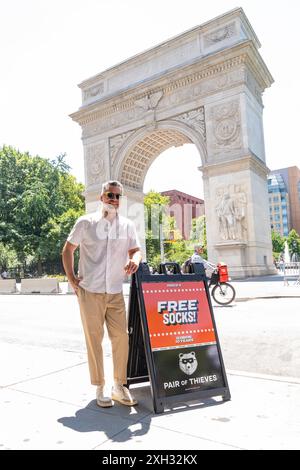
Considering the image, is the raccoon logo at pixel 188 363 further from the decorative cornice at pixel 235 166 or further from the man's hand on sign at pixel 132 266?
the decorative cornice at pixel 235 166

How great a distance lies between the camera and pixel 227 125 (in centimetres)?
2545

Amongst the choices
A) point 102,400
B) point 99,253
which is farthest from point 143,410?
point 99,253

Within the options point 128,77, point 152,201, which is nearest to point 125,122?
point 128,77

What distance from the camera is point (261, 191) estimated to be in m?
26.6

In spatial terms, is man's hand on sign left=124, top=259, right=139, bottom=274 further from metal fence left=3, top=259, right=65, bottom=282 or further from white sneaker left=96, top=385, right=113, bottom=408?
metal fence left=3, top=259, right=65, bottom=282

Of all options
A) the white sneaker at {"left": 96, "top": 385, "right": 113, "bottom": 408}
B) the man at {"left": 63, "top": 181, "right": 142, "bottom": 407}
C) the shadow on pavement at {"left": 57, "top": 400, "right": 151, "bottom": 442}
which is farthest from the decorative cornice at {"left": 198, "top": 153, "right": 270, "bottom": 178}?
the shadow on pavement at {"left": 57, "top": 400, "right": 151, "bottom": 442}

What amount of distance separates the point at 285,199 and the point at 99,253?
12902cm

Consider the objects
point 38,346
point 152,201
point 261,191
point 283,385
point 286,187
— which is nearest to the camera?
point 283,385

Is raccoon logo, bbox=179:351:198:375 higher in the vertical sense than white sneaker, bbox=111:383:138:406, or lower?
higher

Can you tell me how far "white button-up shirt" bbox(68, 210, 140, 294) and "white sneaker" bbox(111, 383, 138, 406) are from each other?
0.85 metres

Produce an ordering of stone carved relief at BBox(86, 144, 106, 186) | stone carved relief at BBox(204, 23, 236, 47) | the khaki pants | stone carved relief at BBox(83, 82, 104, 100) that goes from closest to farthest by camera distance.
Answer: the khaki pants < stone carved relief at BBox(204, 23, 236, 47) < stone carved relief at BBox(86, 144, 106, 186) < stone carved relief at BBox(83, 82, 104, 100)

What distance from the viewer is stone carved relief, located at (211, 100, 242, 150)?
25.0 meters

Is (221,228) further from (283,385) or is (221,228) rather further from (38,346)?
(283,385)

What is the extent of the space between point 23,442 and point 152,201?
174 feet
